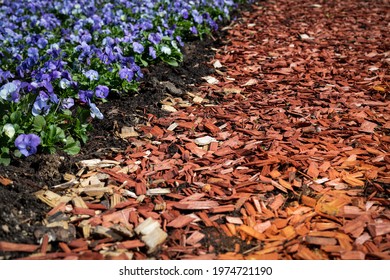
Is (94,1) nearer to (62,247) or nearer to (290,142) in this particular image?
(290,142)

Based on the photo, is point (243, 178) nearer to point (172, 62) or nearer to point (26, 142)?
point (26, 142)

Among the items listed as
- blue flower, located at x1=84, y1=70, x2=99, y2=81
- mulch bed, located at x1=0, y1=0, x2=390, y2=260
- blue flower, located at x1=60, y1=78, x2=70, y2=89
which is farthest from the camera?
blue flower, located at x1=84, y1=70, x2=99, y2=81

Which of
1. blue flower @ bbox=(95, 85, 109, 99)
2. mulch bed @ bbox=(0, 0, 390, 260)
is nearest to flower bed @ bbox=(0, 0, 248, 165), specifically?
blue flower @ bbox=(95, 85, 109, 99)

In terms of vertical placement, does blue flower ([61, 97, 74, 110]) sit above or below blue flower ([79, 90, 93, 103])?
below

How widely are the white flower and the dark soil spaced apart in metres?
0.20

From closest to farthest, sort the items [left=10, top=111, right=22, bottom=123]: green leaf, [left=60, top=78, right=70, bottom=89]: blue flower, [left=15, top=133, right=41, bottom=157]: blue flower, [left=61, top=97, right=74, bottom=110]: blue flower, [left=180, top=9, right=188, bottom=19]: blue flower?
1. [left=15, top=133, right=41, bottom=157]: blue flower
2. [left=10, top=111, right=22, bottom=123]: green leaf
3. [left=61, top=97, right=74, bottom=110]: blue flower
4. [left=60, top=78, right=70, bottom=89]: blue flower
5. [left=180, top=9, right=188, bottom=19]: blue flower

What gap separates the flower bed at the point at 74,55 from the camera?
3.34 metres

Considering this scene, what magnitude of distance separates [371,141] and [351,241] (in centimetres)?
116

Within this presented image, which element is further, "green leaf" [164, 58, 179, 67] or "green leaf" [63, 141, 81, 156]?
"green leaf" [164, 58, 179, 67]

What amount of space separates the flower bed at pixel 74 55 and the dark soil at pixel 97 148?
9 cm

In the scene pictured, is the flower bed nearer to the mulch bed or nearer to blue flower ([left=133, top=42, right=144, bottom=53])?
blue flower ([left=133, top=42, right=144, bottom=53])

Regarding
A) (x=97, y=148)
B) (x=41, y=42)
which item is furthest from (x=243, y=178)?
(x=41, y=42)

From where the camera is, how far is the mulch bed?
8.60 ft

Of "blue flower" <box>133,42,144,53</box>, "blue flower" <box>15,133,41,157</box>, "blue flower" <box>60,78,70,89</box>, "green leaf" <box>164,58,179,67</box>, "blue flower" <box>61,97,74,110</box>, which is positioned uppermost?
"blue flower" <box>133,42,144,53</box>
